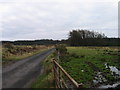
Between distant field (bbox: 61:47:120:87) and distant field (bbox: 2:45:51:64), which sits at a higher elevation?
distant field (bbox: 2:45:51:64)

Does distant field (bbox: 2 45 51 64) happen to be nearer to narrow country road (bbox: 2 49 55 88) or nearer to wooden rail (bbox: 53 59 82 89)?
narrow country road (bbox: 2 49 55 88)

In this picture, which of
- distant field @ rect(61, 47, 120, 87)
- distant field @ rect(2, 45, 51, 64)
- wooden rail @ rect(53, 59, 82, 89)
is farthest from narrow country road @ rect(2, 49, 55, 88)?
distant field @ rect(2, 45, 51, 64)

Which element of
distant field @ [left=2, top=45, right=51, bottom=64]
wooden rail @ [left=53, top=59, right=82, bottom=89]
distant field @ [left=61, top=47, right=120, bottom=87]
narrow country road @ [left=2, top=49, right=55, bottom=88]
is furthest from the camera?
distant field @ [left=2, top=45, right=51, bottom=64]

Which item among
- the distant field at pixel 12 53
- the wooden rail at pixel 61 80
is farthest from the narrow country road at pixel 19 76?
the distant field at pixel 12 53

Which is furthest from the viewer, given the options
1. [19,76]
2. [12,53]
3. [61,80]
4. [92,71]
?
[12,53]

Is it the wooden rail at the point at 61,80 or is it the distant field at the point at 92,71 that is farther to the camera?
the distant field at the point at 92,71

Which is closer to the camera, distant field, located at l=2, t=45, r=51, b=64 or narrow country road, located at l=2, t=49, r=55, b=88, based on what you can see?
narrow country road, located at l=2, t=49, r=55, b=88

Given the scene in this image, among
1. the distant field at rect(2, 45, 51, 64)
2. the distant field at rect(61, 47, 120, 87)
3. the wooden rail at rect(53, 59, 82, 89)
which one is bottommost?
the distant field at rect(61, 47, 120, 87)

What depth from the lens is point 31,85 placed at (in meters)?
10.1

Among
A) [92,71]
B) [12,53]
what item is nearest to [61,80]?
[92,71]

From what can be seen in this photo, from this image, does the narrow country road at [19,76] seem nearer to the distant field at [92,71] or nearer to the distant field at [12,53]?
the distant field at [92,71]

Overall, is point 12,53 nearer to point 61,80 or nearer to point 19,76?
point 19,76

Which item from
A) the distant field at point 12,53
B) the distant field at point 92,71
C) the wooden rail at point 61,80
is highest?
the wooden rail at point 61,80

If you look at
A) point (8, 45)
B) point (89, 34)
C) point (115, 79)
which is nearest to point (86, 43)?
point (89, 34)
